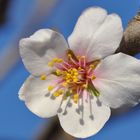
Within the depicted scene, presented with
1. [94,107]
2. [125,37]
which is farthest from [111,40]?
[94,107]

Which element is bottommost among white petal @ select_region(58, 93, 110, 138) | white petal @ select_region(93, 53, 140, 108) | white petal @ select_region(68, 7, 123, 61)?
white petal @ select_region(58, 93, 110, 138)

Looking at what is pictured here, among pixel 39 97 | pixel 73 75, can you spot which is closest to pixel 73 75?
pixel 73 75

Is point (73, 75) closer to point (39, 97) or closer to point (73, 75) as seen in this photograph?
point (73, 75)

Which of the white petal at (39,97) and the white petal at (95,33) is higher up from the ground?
the white petal at (95,33)

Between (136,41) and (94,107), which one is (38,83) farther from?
(136,41)

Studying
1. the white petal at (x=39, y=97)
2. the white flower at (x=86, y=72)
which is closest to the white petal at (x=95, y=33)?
the white flower at (x=86, y=72)

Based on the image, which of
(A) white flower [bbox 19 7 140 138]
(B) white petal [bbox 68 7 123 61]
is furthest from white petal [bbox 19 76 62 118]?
(B) white petal [bbox 68 7 123 61]

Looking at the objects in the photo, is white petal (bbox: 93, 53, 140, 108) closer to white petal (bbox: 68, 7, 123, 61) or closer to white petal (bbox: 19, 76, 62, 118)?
white petal (bbox: 68, 7, 123, 61)

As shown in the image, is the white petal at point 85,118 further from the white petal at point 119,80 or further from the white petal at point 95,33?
the white petal at point 95,33
